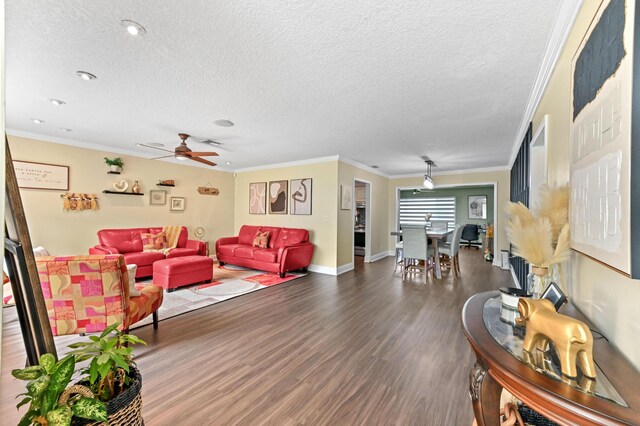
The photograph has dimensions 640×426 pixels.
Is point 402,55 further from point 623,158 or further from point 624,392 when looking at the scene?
point 624,392

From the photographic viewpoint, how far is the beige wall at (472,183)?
624 cm

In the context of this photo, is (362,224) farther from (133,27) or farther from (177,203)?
(133,27)

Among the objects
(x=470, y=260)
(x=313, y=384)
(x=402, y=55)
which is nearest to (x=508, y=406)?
(x=313, y=384)

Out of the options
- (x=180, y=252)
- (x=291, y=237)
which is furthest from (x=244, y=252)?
(x=180, y=252)

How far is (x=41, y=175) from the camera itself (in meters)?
4.32

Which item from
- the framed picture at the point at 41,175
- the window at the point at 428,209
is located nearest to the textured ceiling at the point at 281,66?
the framed picture at the point at 41,175

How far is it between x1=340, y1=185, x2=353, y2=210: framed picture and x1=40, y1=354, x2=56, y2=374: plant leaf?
494 cm

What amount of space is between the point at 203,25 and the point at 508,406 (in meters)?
2.55

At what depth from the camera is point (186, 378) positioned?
6.46 feet

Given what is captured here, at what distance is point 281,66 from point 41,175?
479cm

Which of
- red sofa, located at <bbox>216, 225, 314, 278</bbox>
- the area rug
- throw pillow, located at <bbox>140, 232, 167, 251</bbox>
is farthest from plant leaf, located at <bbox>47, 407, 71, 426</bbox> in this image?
throw pillow, located at <bbox>140, 232, 167, 251</bbox>

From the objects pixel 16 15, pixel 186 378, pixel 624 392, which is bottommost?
pixel 186 378

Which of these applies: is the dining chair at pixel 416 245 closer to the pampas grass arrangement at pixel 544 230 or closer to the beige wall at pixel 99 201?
the pampas grass arrangement at pixel 544 230

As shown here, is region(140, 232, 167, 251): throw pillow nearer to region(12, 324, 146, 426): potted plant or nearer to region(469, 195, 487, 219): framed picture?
region(12, 324, 146, 426): potted plant
